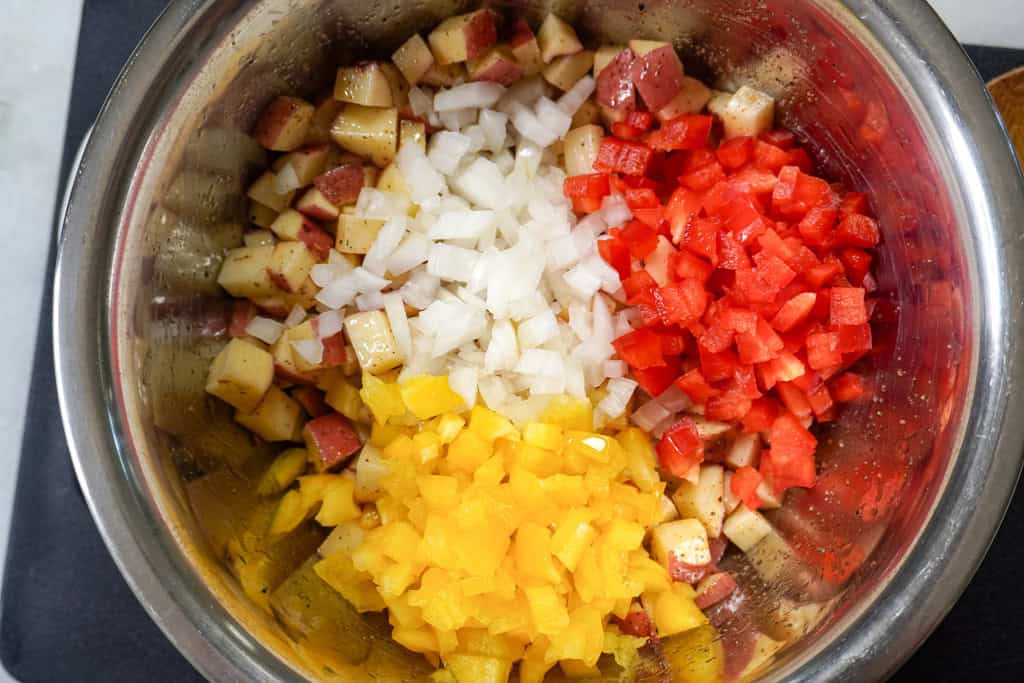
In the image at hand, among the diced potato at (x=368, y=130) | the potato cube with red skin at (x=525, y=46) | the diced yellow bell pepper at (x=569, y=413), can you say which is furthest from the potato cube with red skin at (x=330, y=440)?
the potato cube with red skin at (x=525, y=46)

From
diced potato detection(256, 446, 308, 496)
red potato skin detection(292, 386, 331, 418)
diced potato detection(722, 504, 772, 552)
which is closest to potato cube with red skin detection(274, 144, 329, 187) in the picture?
red potato skin detection(292, 386, 331, 418)

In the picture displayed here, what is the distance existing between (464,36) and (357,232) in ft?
1.18

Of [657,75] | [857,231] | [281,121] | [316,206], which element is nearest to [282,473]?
[316,206]

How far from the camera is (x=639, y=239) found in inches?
55.4

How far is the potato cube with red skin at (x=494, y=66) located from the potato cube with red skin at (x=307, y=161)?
280mm

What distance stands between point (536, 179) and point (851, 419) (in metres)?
0.66

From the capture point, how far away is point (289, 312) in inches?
57.4

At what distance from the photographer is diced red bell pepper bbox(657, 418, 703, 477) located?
4.61 feet

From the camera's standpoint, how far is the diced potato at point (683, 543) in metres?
1.40

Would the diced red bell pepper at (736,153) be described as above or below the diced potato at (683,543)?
above

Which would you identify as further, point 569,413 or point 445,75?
point 445,75

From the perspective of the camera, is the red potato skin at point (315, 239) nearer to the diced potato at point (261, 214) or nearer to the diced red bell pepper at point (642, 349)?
the diced potato at point (261, 214)

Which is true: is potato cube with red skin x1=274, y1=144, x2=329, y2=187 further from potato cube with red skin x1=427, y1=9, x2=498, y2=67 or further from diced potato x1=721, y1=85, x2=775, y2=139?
diced potato x1=721, y1=85, x2=775, y2=139

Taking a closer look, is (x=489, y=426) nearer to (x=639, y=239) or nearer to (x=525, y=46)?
(x=639, y=239)
